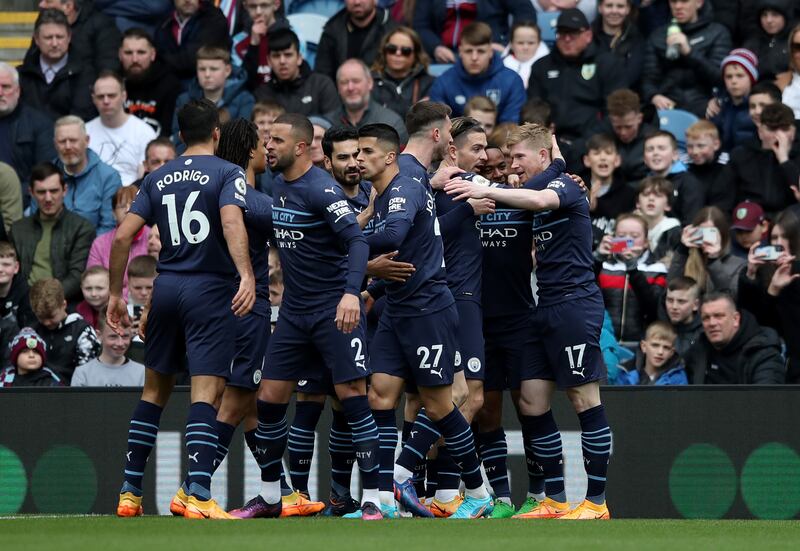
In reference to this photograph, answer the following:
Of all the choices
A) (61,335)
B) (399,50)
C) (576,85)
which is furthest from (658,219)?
(61,335)

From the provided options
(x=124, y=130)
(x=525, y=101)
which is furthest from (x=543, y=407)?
(x=124, y=130)

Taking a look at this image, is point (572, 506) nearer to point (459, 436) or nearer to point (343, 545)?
point (459, 436)

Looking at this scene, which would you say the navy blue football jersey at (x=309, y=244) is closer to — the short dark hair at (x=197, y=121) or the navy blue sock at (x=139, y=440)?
Answer: the short dark hair at (x=197, y=121)

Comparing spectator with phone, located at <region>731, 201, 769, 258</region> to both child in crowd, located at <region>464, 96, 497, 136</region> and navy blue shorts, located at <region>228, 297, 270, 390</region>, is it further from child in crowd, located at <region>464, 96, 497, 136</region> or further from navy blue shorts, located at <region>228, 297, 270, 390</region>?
navy blue shorts, located at <region>228, 297, 270, 390</region>

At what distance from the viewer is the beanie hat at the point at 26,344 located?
481 inches

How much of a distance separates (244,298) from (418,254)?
1.25 m

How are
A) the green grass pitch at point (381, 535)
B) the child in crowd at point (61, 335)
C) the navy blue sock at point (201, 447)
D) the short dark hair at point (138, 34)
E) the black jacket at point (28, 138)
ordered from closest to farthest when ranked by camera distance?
the green grass pitch at point (381, 535) < the navy blue sock at point (201, 447) < the child in crowd at point (61, 335) < the black jacket at point (28, 138) < the short dark hair at point (138, 34)

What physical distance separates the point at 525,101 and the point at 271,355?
244 inches

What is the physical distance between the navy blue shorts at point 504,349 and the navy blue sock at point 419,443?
0.81 m

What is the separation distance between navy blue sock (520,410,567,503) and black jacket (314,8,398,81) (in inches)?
266

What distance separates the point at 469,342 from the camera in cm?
1012

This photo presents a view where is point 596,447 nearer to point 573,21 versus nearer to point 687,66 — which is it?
point 573,21

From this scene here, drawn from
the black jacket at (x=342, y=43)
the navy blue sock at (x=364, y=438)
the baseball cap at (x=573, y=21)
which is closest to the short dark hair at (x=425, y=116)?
the navy blue sock at (x=364, y=438)

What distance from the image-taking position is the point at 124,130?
15453mm
